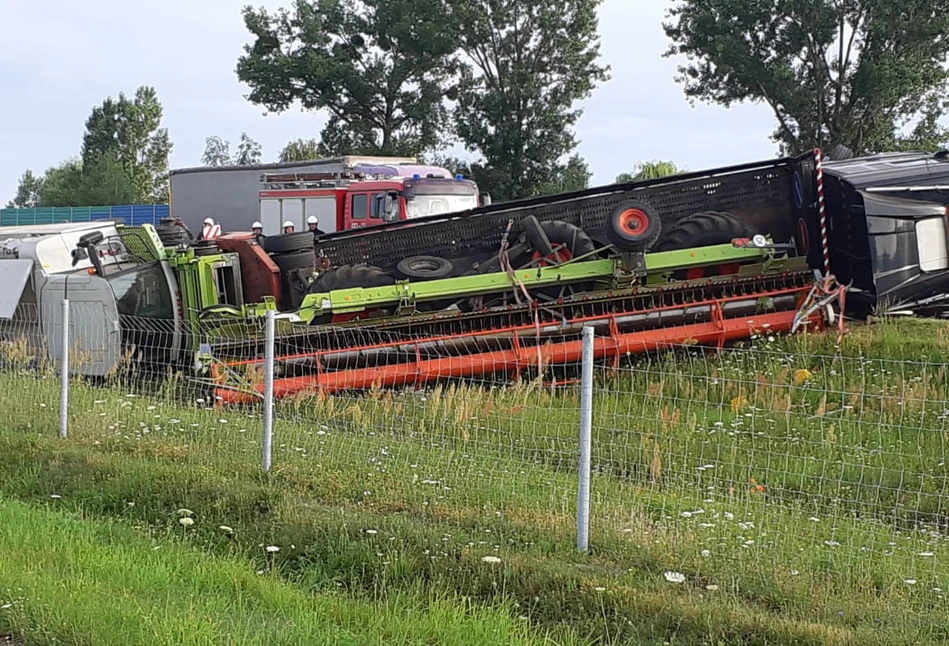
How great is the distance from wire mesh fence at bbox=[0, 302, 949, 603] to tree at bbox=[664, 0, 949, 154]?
2521 centimetres

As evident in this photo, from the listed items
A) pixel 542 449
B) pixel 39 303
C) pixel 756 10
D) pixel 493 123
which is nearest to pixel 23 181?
pixel 493 123

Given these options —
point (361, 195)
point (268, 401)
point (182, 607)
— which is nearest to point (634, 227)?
point (268, 401)

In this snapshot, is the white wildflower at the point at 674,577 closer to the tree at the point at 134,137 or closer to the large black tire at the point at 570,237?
the large black tire at the point at 570,237

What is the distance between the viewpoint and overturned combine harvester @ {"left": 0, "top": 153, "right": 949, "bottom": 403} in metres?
10.7

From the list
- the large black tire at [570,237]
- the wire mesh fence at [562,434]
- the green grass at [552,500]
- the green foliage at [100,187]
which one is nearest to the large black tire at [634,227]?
the large black tire at [570,237]

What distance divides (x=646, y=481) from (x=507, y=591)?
216cm

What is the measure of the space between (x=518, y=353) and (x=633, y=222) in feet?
6.74

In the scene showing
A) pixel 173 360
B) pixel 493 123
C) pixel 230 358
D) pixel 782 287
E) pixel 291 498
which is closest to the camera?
pixel 291 498

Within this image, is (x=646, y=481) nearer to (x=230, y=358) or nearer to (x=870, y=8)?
(x=230, y=358)

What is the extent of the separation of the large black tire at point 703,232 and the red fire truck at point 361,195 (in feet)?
23.6

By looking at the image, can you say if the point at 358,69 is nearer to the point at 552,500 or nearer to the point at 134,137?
the point at 134,137

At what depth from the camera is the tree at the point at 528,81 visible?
44.0 metres

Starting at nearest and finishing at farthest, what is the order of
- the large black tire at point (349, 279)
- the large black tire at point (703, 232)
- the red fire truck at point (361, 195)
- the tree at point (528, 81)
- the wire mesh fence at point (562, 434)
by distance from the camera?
the wire mesh fence at point (562, 434)
the large black tire at point (349, 279)
the large black tire at point (703, 232)
the red fire truck at point (361, 195)
the tree at point (528, 81)

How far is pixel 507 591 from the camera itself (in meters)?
4.82
